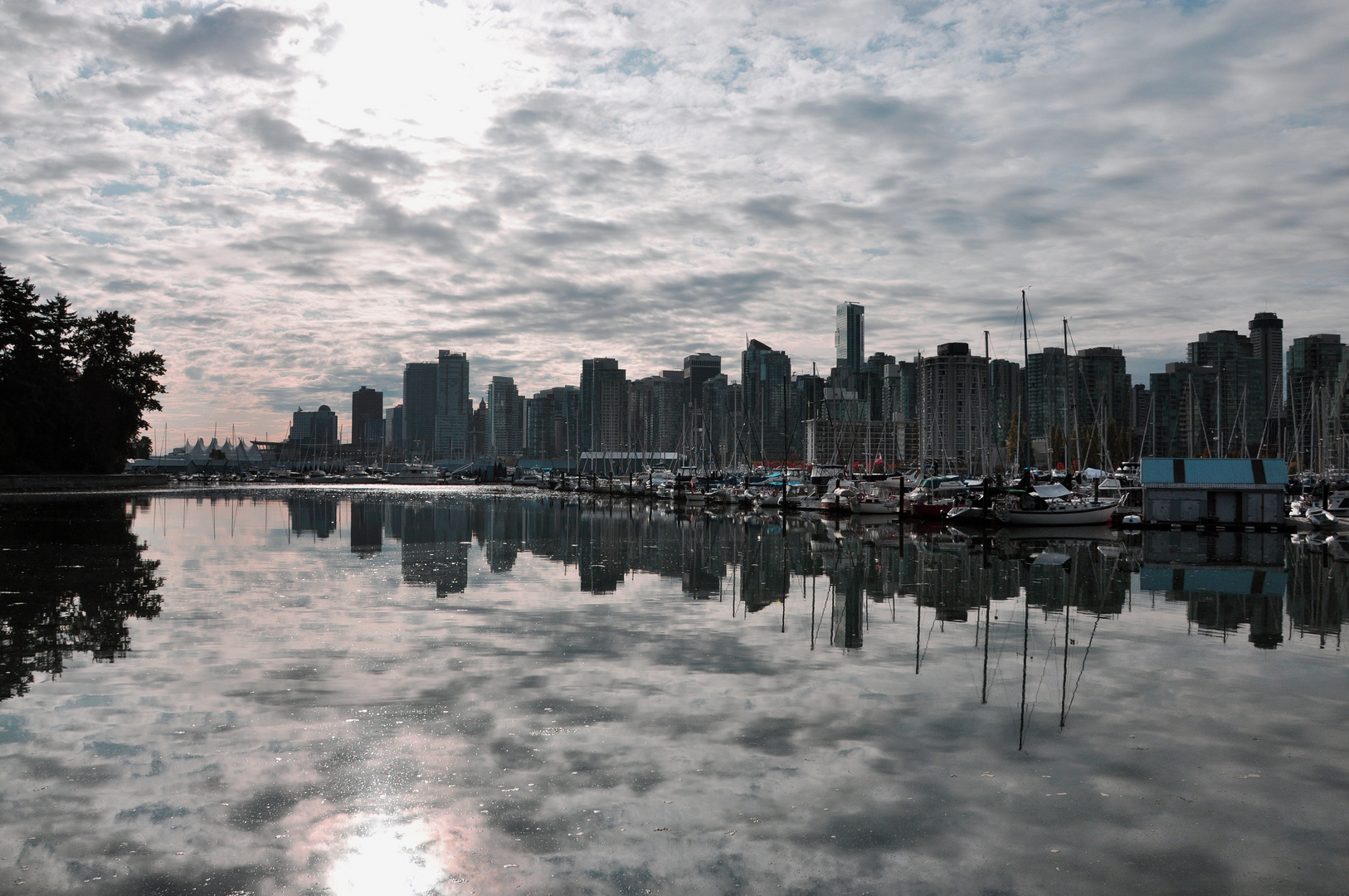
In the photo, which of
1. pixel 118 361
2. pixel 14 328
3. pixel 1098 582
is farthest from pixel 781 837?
pixel 118 361

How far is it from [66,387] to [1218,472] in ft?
385

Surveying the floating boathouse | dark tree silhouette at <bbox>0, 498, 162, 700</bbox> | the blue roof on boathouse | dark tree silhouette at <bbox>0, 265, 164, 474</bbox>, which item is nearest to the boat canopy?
the blue roof on boathouse

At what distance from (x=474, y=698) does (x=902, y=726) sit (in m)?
7.13

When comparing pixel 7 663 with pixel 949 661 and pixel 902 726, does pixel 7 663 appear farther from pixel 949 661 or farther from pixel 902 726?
pixel 949 661

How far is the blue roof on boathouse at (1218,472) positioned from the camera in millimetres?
64500

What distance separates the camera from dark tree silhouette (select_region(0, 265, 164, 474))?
103312mm

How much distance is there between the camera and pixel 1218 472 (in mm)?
66312

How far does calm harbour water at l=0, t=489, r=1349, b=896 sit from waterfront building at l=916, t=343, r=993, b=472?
60.7 metres

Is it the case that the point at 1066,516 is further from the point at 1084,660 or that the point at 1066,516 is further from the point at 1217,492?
the point at 1084,660

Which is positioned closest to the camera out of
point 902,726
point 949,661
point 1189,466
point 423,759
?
point 423,759

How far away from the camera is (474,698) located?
1627 cm

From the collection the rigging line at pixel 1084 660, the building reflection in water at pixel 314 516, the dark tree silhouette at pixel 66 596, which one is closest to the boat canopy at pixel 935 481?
the building reflection in water at pixel 314 516

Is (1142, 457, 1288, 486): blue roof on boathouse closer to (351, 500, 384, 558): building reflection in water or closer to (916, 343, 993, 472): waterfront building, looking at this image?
(916, 343, 993, 472): waterfront building

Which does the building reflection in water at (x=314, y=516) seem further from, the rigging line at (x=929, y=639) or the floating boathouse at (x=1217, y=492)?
the floating boathouse at (x=1217, y=492)
